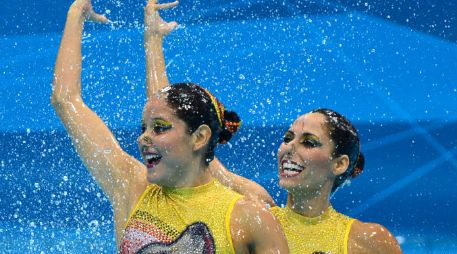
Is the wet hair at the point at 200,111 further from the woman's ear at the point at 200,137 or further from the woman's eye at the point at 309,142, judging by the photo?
the woman's eye at the point at 309,142

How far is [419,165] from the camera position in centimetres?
619

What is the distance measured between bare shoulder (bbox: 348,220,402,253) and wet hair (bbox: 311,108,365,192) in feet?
0.64

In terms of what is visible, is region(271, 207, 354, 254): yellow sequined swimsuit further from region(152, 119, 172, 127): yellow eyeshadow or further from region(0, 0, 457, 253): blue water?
region(0, 0, 457, 253): blue water

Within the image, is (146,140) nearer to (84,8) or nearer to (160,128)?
(160,128)

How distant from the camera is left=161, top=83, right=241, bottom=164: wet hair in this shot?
2.93 metres

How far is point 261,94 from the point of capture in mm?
6102

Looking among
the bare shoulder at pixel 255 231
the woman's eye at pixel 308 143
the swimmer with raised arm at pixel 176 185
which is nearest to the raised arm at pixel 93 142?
the swimmer with raised arm at pixel 176 185

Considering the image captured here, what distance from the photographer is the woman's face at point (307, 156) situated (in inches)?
133

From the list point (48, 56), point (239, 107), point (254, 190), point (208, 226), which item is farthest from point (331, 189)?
point (48, 56)

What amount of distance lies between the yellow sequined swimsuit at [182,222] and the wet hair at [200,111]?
0.14m

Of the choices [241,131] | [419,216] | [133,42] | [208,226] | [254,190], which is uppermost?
[133,42]

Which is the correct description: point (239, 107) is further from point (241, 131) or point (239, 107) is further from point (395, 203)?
point (395, 203)

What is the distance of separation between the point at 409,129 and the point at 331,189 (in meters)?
2.77

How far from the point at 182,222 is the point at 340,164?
2.77 ft
